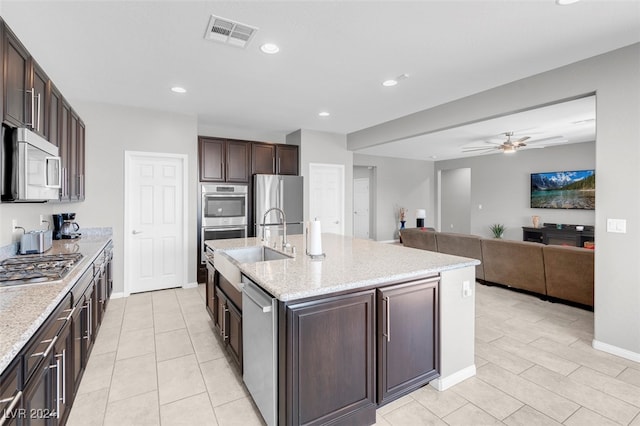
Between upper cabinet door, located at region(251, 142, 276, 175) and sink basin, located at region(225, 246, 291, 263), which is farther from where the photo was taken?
upper cabinet door, located at region(251, 142, 276, 175)

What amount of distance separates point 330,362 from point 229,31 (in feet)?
8.14

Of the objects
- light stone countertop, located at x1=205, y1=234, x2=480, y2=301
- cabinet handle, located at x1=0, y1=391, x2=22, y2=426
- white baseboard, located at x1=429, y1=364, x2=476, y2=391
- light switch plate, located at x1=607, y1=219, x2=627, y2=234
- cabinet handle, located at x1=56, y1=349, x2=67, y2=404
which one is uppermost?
light switch plate, located at x1=607, y1=219, x2=627, y2=234

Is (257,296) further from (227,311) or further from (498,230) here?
(498,230)

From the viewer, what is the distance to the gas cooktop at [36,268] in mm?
1746

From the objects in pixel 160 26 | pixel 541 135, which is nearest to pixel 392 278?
pixel 160 26

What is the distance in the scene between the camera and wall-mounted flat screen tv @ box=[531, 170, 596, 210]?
6.92 metres

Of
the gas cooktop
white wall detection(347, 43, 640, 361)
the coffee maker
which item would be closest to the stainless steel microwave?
the gas cooktop

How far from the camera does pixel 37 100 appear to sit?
90.2 inches

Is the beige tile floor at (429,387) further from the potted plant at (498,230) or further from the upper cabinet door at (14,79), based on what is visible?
the potted plant at (498,230)

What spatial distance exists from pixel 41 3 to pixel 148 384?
2723mm

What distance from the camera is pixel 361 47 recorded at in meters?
2.71

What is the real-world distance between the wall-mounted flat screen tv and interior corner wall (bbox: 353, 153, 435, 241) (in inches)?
120

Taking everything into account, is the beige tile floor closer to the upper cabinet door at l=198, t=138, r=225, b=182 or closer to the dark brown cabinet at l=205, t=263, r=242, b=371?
the dark brown cabinet at l=205, t=263, r=242, b=371

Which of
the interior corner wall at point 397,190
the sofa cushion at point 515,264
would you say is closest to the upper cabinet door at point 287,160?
the interior corner wall at point 397,190
